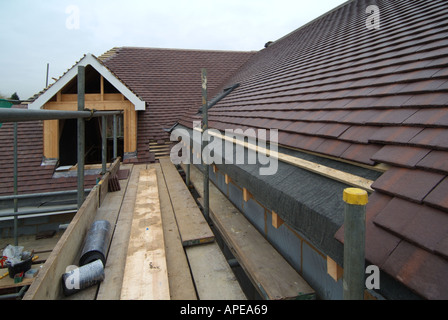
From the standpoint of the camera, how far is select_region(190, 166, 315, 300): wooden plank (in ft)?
6.66

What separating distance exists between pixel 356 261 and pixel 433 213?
0.40 meters

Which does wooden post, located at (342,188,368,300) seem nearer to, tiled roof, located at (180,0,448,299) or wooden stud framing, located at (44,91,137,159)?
tiled roof, located at (180,0,448,299)

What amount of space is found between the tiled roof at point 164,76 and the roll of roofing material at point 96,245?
6.09m

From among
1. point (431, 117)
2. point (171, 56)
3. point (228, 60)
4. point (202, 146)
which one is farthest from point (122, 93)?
point (431, 117)

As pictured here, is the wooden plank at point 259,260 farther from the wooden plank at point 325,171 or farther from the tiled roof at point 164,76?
the tiled roof at point 164,76

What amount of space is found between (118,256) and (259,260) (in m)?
1.30

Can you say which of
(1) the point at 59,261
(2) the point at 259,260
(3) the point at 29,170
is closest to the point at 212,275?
(2) the point at 259,260

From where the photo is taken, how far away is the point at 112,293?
1923 millimetres

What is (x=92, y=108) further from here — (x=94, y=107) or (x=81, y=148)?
(x=81, y=148)

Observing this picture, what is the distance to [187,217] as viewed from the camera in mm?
3529

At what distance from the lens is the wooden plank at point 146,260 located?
1.89m

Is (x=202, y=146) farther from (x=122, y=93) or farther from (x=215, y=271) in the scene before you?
(x=122, y=93)

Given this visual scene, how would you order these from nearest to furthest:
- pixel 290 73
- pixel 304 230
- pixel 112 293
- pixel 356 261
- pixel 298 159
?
pixel 356 261 → pixel 304 230 → pixel 112 293 → pixel 298 159 → pixel 290 73

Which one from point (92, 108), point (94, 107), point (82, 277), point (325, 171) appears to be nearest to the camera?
point (325, 171)
